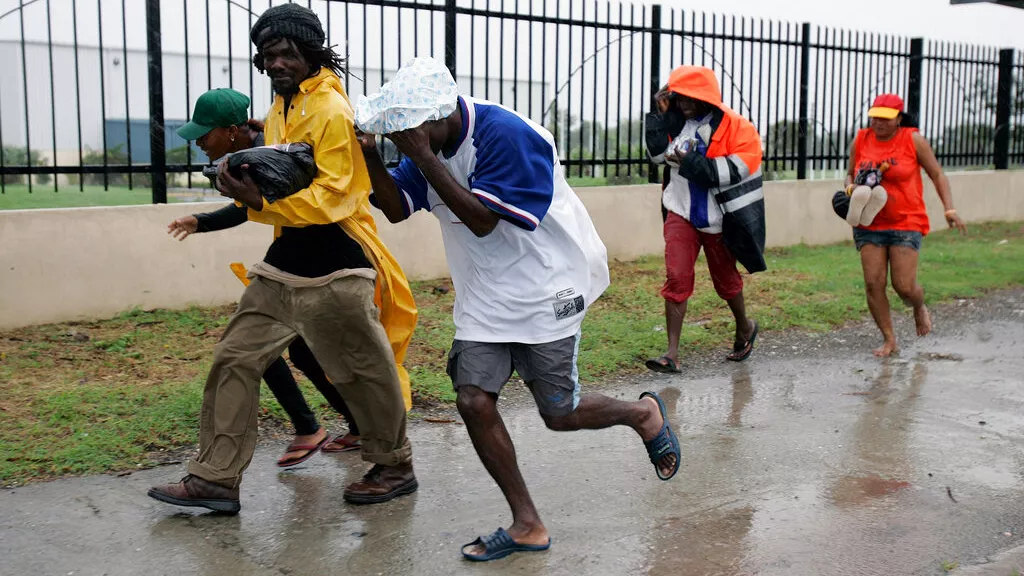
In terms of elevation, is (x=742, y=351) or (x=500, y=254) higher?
(x=500, y=254)

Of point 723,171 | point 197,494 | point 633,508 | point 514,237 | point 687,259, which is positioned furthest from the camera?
point 687,259

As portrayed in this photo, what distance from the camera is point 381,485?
4.12m

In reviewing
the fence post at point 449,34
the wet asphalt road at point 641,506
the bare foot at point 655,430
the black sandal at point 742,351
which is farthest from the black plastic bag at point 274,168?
the fence post at point 449,34

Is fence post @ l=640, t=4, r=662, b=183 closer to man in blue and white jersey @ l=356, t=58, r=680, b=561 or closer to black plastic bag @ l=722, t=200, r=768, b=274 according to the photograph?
black plastic bag @ l=722, t=200, r=768, b=274

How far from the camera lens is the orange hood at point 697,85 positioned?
619cm

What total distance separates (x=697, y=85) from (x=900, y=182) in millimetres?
1592

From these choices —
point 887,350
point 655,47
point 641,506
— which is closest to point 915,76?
point 655,47

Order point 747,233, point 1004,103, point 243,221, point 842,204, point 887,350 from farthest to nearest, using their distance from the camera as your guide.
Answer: point 1004,103 → point 887,350 → point 842,204 → point 747,233 → point 243,221

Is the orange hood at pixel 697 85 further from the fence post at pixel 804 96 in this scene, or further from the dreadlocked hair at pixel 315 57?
→ the fence post at pixel 804 96

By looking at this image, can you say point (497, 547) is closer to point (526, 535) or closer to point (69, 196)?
point (526, 535)

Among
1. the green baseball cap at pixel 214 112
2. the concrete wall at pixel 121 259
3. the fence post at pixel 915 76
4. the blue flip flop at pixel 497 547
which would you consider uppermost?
the fence post at pixel 915 76

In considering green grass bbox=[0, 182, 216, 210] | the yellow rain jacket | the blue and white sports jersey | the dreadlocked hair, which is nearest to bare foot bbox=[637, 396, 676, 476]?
the blue and white sports jersey

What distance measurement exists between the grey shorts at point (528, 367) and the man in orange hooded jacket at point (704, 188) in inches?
110

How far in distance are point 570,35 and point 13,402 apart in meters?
6.04
